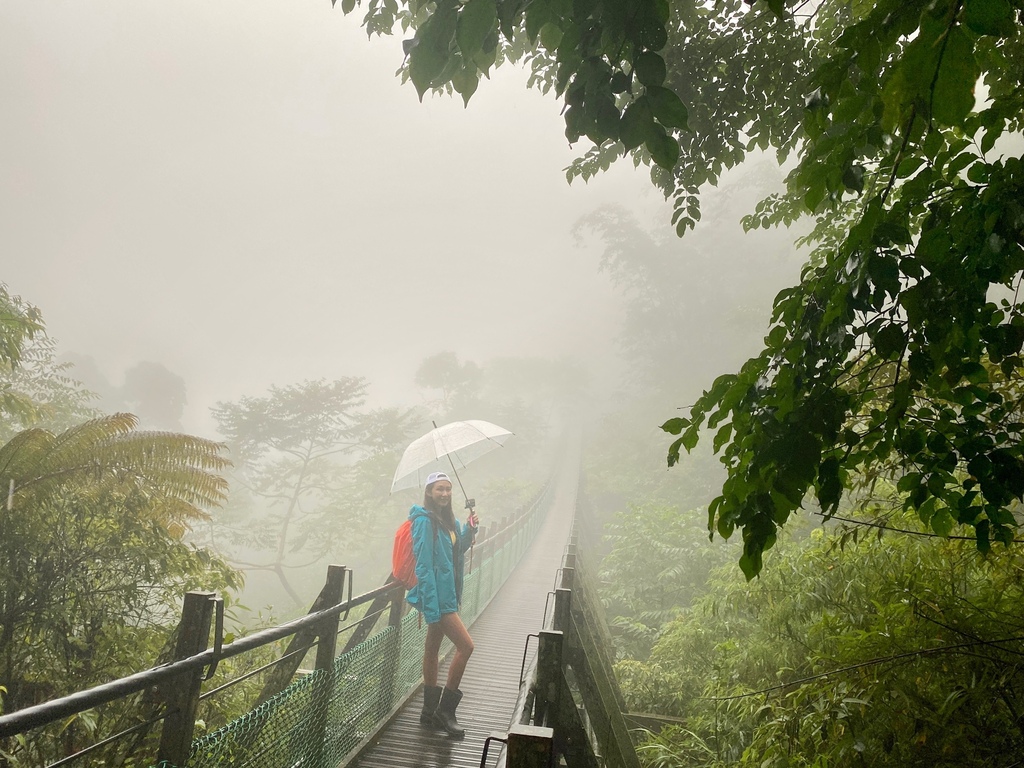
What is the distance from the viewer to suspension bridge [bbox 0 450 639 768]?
203 centimetres

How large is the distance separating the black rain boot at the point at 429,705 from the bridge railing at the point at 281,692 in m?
0.30

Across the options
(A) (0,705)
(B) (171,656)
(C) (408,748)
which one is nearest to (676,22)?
(B) (171,656)

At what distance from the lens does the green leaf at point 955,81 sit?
2.82 ft

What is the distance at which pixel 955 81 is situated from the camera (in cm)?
88

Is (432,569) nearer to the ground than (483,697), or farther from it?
farther from it

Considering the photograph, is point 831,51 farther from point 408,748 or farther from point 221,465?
point 221,465

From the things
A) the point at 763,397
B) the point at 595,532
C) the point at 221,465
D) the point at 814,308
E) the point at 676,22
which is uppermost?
the point at 676,22

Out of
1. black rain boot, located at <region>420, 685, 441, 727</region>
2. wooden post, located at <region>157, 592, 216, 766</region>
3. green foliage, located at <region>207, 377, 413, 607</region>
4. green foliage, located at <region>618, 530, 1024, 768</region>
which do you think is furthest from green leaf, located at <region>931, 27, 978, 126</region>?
green foliage, located at <region>207, 377, 413, 607</region>

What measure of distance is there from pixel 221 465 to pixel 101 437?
1.21 meters

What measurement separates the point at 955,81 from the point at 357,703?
404 cm

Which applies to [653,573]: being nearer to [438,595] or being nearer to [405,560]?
[405,560]

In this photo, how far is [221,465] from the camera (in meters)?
6.30

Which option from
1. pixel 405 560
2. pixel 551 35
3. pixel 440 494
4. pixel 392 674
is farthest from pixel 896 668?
pixel 392 674

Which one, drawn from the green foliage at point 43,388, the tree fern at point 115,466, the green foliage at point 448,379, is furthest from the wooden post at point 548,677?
the green foliage at point 448,379
